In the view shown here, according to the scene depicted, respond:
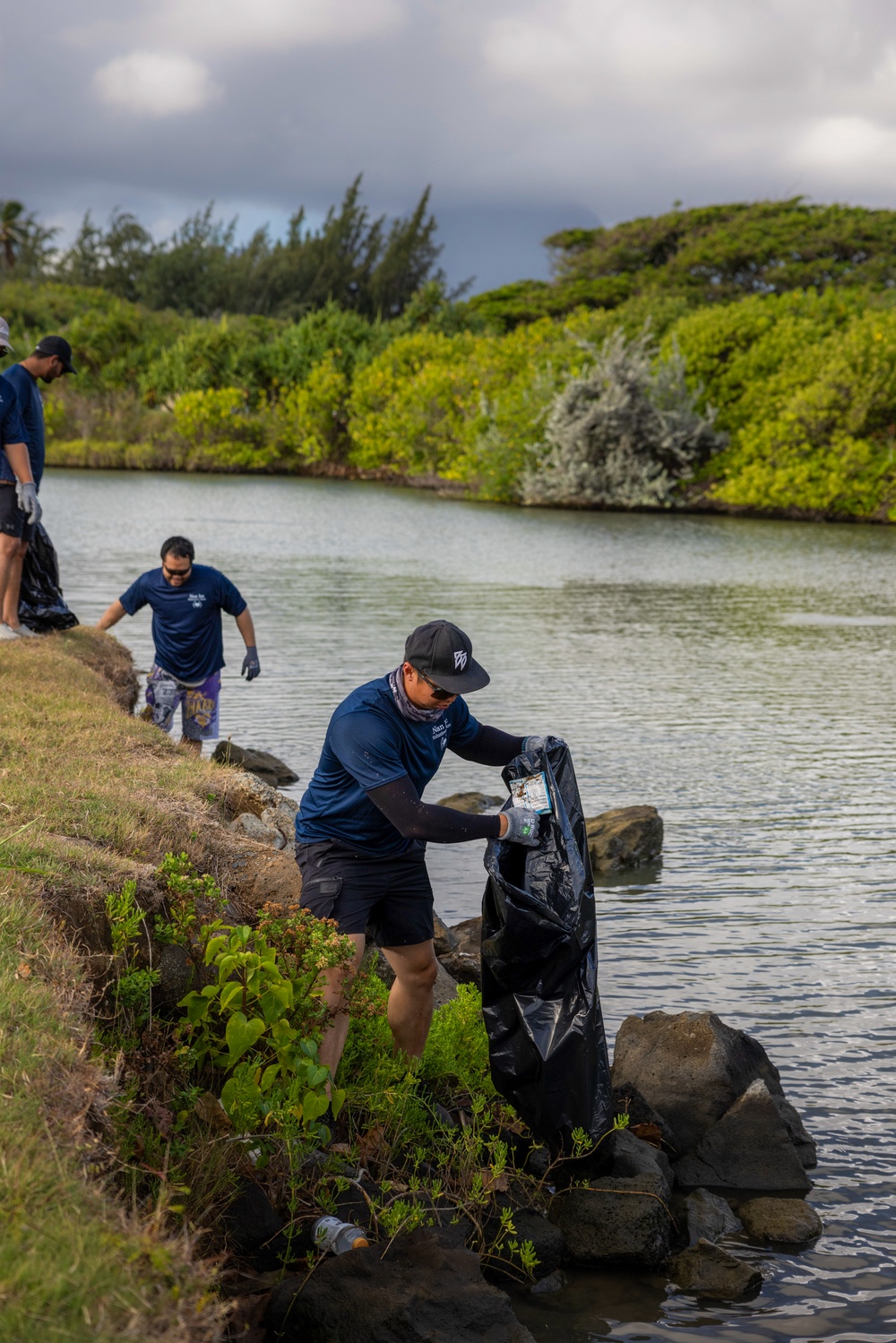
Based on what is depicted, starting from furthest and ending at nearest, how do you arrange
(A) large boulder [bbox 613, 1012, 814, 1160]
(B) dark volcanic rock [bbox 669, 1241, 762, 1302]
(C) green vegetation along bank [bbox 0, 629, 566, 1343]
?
(A) large boulder [bbox 613, 1012, 814, 1160] → (B) dark volcanic rock [bbox 669, 1241, 762, 1302] → (C) green vegetation along bank [bbox 0, 629, 566, 1343]

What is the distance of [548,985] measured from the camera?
488cm

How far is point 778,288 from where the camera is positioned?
67.9m

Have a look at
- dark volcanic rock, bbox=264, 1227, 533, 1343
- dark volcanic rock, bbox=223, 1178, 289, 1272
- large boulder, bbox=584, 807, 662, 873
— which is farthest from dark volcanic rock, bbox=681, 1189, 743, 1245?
large boulder, bbox=584, 807, 662, 873

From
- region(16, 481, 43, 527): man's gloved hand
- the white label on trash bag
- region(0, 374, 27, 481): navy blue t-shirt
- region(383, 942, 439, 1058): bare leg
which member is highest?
region(0, 374, 27, 481): navy blue t-shirt

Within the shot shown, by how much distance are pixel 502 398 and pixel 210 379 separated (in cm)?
2212

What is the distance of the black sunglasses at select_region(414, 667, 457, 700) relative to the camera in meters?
4.76

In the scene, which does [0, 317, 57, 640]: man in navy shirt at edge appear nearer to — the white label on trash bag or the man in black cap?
the man in black cap

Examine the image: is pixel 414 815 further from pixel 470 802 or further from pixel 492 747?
pixel 470 802

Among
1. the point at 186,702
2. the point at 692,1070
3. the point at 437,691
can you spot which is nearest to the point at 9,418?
the point at 186,702

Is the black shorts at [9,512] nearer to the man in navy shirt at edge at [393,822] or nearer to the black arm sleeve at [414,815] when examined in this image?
the man in navy shirt at edge at [393,822]

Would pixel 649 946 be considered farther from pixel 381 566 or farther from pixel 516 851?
pixel 381 566

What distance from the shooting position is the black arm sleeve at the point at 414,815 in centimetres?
461

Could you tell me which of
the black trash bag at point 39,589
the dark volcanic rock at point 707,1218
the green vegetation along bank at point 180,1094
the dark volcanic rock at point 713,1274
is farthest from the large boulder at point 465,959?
the black trash bag at point 39,589

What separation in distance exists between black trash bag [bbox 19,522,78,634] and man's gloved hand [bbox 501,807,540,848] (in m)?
7.15
